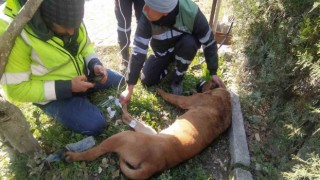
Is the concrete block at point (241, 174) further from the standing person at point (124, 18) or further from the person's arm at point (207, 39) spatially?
the standing person at point (124, 18)

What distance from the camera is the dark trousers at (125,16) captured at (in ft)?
13.2

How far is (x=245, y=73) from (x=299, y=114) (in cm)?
127

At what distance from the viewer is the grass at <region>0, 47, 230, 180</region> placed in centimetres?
308

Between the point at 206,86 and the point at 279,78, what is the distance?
0.83m

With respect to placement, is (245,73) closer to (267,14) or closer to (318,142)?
(267,14)

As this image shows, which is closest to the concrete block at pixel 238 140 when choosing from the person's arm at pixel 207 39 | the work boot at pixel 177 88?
the person's arm at pixel 207 39

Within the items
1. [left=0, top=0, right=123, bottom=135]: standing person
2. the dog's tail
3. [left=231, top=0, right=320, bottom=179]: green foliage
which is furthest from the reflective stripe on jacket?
[left=231, top=0, right=320, bottom=179]: green foliage

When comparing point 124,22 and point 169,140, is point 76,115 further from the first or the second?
point 124,22

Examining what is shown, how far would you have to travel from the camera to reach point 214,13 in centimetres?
449

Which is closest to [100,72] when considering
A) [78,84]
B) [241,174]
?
[78,84]

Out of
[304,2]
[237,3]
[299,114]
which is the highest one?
[304,2]

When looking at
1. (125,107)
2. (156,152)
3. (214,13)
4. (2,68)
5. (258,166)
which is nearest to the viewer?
(2,68)

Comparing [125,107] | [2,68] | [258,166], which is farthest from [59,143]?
[258,166]

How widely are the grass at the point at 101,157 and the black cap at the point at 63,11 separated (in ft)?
3.18
